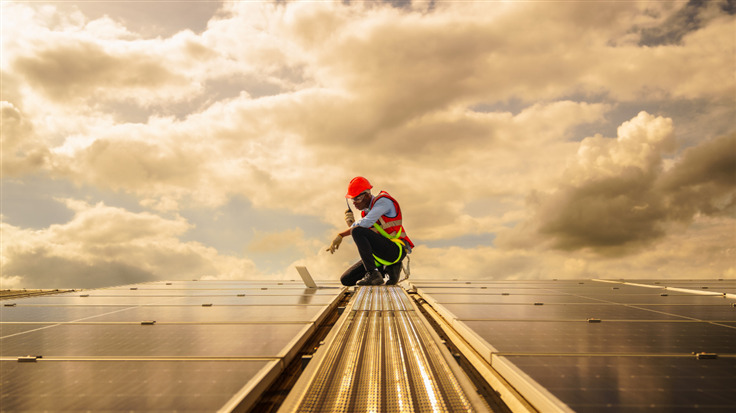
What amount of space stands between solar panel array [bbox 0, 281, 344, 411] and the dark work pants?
8.15 ft

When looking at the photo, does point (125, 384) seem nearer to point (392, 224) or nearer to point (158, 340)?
point (158, 340)

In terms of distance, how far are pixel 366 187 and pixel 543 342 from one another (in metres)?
4.60

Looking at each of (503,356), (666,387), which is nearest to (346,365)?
(503,356)

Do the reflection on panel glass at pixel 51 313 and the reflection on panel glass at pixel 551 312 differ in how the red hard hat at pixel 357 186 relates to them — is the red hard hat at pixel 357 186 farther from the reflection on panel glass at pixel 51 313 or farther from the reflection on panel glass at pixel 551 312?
the reflection on panel glass at pixel 51 313

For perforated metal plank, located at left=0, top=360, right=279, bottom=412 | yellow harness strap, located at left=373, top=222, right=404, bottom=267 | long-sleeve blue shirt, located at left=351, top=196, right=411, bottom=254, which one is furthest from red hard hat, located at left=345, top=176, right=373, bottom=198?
perforated metal plank, located at left=0, top=360, right=279, bottom=412

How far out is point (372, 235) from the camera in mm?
6977

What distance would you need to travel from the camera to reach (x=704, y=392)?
1.87 meters

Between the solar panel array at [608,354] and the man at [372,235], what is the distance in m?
2.71

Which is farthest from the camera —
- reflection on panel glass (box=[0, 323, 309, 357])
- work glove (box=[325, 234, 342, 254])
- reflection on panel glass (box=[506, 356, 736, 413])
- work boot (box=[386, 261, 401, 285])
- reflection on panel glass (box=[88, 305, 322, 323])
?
work boot (box=[386, 261, 401, 285])

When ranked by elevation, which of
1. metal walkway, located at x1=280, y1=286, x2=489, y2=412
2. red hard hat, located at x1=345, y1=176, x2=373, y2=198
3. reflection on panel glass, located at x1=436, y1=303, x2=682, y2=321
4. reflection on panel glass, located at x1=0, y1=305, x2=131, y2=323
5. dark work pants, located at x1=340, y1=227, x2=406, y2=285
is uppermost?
red hard hat, located at x1=345, y1=176, x2=373, y2=198

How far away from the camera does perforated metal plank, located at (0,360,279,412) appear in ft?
5.69

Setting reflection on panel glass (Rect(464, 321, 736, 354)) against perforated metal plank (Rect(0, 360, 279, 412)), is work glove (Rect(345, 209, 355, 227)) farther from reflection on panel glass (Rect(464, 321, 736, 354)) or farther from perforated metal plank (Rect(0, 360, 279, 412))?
perforated metal plank (Rect(0, 360, 279, 412))

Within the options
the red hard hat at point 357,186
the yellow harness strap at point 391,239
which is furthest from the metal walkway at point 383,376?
the yellow harness strap at point 391,239

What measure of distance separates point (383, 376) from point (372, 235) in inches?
183
